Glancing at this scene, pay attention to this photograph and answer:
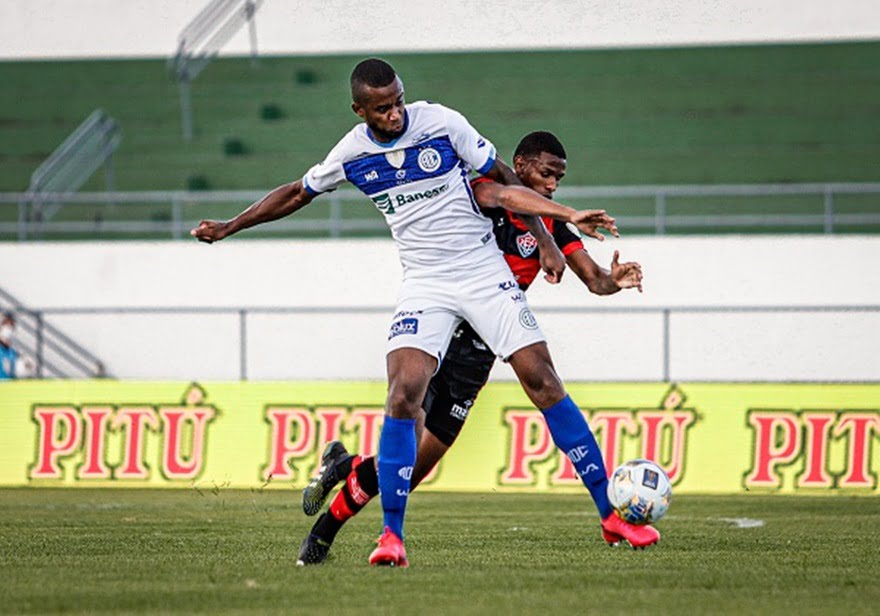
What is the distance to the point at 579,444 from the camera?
886 centimetres

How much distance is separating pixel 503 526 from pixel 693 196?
46.9 feet

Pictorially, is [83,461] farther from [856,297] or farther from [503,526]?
[856,297]

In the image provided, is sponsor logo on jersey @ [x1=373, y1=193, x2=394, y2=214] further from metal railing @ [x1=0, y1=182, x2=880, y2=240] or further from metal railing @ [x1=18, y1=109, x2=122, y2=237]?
metal railing @ [x1=18, y1=109, x2=122, y2=237]

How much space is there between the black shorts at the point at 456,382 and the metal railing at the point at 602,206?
14.4 meters

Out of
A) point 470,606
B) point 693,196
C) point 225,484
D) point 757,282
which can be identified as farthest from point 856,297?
point 470,606

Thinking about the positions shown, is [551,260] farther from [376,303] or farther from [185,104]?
[185,104]

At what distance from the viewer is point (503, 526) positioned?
11930 millimetres

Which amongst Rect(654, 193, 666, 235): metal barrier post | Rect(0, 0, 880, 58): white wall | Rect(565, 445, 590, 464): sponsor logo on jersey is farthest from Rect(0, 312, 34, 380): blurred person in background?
Rect(565, 445, 590, 464): sponsor logo on jersey

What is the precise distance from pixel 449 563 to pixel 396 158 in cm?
199

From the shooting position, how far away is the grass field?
7.02 metres

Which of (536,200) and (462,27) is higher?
(462,27)

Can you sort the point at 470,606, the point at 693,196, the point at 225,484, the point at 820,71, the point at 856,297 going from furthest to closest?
1. the point at 820,71
2. the point at 693,196
3. the point at 856,297
4. the point at 225,484
5. the point at 470,606

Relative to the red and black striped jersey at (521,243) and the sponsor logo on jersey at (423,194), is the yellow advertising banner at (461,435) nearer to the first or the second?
the red and black striped jersey at (521,243)

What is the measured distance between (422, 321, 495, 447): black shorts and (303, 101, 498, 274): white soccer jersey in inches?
20.6
